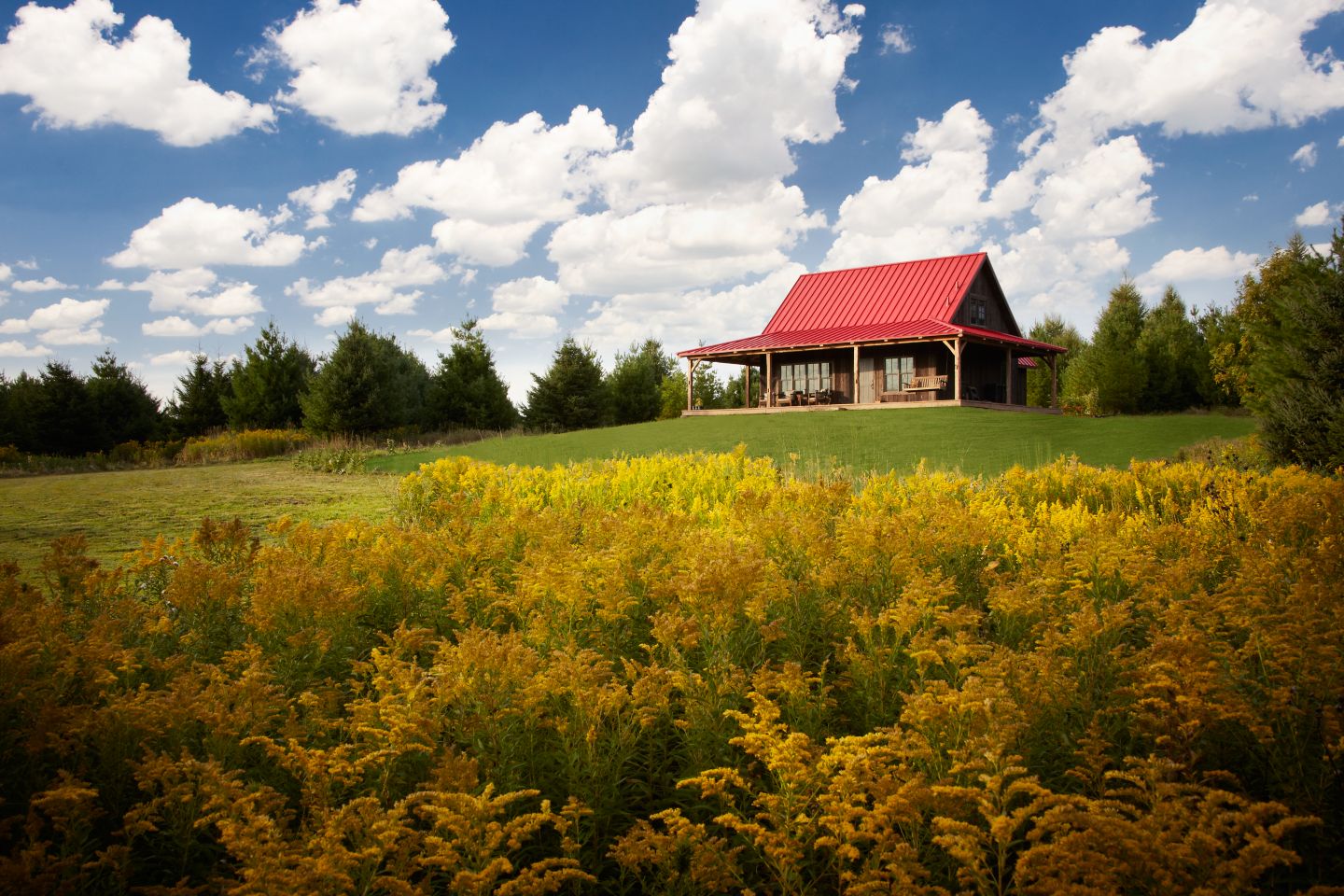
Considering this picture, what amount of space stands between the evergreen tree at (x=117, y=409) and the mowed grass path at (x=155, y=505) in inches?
683

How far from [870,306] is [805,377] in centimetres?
409

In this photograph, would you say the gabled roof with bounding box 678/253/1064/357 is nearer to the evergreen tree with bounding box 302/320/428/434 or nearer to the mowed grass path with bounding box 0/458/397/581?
the evergreen tree with bounding box 302/320/428/434

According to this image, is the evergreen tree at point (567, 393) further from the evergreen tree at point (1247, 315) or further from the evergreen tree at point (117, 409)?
the evergreen tree at point (1247, 315)

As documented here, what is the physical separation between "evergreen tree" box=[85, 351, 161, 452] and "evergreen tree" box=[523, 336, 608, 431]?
55.2 ft

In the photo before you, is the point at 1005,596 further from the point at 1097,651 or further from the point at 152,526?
the point at 152,526

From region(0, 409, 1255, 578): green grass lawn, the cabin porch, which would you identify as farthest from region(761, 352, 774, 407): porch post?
region(0, 409, 1255, 578): green grass lawn

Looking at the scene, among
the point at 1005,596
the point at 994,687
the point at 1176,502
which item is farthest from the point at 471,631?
the point at 1176,502

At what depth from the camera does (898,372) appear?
32.1 metres

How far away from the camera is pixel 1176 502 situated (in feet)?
26.2

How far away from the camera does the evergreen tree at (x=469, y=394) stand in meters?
38.7

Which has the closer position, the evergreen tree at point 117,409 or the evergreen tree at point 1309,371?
the evergreen tree at point 1309,371

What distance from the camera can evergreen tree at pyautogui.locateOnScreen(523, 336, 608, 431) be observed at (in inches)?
Result: 1475

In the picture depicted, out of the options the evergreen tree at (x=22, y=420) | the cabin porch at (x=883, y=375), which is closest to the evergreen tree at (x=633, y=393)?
the cabin porch at (x=883, y=375)

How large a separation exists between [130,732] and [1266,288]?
37.2m
